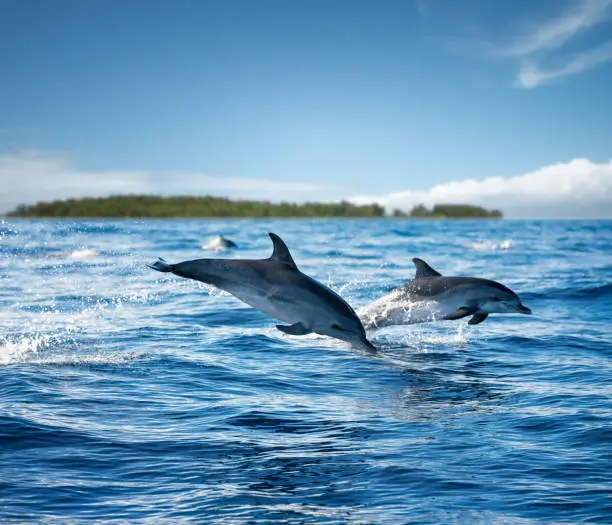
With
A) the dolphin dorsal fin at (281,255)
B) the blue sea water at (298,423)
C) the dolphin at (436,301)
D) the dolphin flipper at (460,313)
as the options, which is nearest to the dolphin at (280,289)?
the dolphin dorsal fin at (281,255)

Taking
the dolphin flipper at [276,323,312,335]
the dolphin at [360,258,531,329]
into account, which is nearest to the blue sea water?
the dolphin at [360,258,531,329]

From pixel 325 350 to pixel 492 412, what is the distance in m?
4.55

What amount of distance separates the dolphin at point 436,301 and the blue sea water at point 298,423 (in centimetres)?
61

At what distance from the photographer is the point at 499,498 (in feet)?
20.0

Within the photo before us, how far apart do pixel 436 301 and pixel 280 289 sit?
4667 millimetres

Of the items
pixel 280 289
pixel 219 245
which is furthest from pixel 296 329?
pixel 219 245

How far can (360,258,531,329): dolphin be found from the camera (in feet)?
41.0

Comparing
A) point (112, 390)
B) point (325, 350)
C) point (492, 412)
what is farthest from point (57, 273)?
point (492, 412)

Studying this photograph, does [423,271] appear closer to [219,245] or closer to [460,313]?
[460,313]

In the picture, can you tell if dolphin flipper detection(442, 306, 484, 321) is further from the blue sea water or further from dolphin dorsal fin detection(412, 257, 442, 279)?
dolphin dorsal fin detection(412, 257, 442, 279)

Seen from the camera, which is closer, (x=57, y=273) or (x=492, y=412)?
(x=492, y=412)

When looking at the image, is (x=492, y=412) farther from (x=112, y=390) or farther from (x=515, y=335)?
(x=515, y=335)

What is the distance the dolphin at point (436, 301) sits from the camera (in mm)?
12491

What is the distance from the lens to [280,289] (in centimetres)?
864
